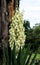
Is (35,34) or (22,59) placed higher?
(22,59)

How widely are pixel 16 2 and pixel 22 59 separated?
13056mm

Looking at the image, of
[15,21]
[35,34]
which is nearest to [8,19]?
[15,21]

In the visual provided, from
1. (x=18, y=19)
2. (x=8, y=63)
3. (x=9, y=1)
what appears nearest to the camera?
(x=8, y=63)

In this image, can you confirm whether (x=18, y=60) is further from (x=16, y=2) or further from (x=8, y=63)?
(x=16, y=2)

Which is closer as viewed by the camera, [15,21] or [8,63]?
[8,63]

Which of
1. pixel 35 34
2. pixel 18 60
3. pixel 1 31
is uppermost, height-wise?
pixel 18 60

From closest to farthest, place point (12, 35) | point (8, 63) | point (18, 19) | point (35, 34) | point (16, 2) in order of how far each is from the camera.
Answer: point (8, 63) < point (12, 35) < point (18, 19) < point (16, 2) < point (35, 34)

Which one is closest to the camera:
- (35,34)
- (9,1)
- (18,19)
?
(18,19)

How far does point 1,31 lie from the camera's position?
19.6m

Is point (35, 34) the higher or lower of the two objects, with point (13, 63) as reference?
lower

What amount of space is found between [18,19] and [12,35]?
1252 millimetres

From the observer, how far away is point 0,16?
20.3m

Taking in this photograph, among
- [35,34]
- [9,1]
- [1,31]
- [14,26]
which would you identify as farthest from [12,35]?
[35,34]

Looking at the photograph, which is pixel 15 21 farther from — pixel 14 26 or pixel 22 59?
pixel 22 59
